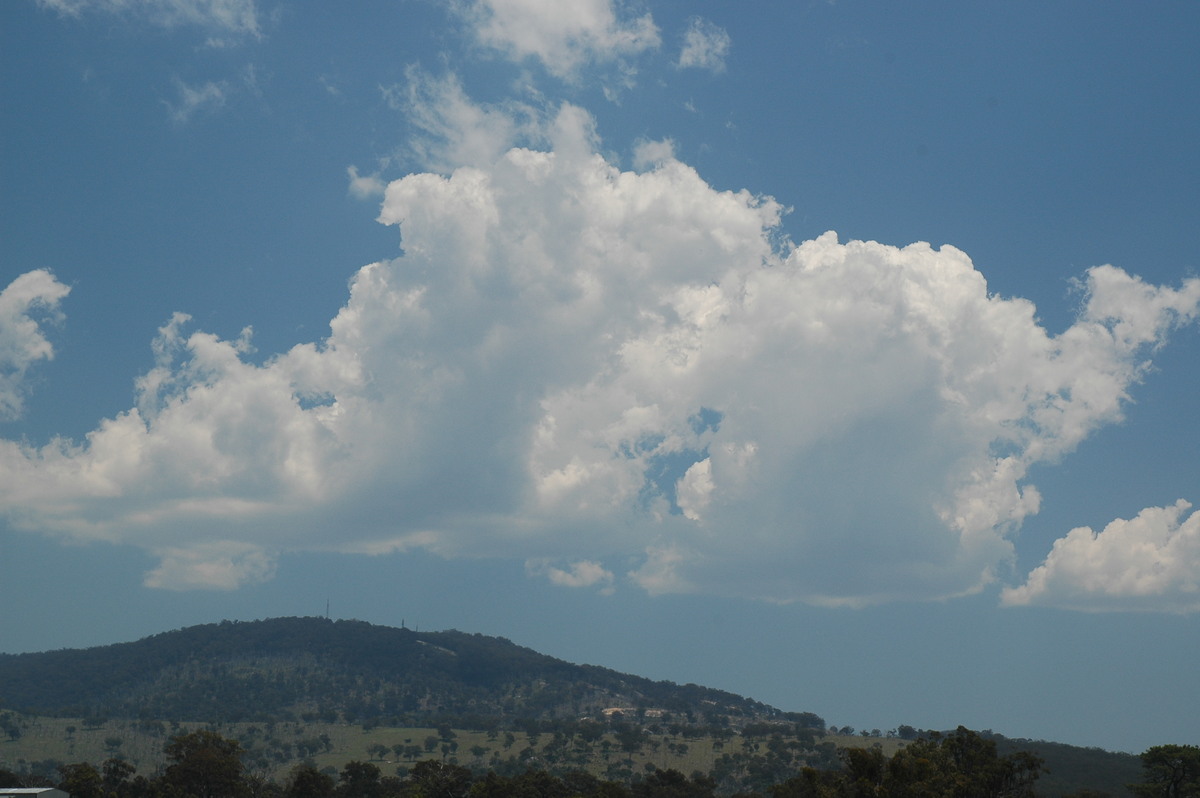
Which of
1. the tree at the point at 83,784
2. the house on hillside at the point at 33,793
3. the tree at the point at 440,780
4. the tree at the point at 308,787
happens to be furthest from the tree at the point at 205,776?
the tree at the point at 440,780

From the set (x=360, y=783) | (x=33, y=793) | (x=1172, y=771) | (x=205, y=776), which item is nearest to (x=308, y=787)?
(x=205, y=776)

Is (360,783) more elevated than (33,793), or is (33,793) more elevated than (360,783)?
(33,793)

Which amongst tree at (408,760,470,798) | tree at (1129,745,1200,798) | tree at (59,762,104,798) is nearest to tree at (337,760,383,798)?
tree at (408,760,470,798)

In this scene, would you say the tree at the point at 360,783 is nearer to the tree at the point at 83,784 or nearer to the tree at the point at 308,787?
the tree at the point at 308,787

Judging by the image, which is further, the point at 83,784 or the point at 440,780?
the point at 440,780

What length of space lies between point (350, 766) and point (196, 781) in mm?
22727

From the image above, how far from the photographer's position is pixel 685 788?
436 feet

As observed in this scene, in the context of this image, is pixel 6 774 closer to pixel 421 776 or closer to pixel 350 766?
pixel 350 766

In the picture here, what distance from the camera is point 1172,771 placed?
96.9 m

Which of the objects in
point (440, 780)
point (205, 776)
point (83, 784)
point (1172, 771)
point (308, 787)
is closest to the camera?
point (1172, 771)

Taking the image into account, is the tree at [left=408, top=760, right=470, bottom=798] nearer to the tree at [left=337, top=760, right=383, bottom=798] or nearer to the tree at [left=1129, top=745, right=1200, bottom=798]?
the tree at [left=337, top=760, right=383, bottom=798]

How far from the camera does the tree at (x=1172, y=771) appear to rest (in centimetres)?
9481

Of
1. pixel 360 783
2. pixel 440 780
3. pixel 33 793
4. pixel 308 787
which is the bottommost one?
pixel 360 783

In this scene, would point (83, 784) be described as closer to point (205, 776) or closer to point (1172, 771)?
point (205, 776)
